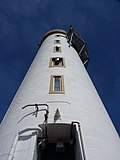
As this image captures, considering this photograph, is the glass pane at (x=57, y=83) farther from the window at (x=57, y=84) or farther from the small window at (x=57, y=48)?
the small window at (x=57, y=48)

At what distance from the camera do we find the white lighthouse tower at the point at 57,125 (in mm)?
8844

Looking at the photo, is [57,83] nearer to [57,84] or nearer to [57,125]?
[57,84]

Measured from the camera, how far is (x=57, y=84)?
41.4ft

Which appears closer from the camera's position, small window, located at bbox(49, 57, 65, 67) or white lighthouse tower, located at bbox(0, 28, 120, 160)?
white lighthouse tower, located at bbox(0, 28, 120, 160)

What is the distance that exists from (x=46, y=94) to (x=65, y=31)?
14.7m

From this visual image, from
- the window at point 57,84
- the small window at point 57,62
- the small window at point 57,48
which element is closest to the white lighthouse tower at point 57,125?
the window at point 57,84

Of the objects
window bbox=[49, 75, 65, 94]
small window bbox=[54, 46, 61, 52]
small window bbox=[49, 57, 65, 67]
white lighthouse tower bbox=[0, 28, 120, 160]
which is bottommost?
white lighthouse tower bbox=[0, 28, 120, 160]

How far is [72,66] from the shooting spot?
15492mm

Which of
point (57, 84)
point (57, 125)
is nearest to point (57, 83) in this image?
point (57, 84)

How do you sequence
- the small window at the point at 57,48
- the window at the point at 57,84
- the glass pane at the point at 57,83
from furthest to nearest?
the small window at the point at 57,48 < the glass pane at the point at 57,83 < the window at the point at 57,84

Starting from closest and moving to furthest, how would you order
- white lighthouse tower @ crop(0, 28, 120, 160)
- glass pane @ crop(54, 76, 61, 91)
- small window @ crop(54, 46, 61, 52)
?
white lighthouse tower @ crop(0, 28, 120, 160) → glass pane @ crop(54, 76, 61, 91) → small window @ crop(54, 46, 61, 52)

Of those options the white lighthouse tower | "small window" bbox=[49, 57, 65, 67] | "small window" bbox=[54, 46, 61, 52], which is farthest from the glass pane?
"small window" bbox=[54, 46, 61, 52]

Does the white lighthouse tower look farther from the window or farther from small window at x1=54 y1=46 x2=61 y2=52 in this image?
small window at x1=54 y1=46 x2=61 y2=52

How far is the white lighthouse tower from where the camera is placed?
8844 mm
